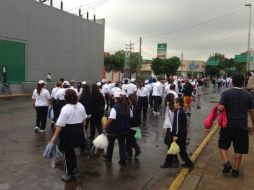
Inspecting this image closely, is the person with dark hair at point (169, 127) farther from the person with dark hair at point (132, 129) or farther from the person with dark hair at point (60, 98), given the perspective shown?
the person with dark hair at point (60, 98)

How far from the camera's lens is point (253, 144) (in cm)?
1027

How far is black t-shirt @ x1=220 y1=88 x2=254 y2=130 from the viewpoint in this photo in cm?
673

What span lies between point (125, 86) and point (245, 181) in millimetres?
9262

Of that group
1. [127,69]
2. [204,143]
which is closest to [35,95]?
[204,143]

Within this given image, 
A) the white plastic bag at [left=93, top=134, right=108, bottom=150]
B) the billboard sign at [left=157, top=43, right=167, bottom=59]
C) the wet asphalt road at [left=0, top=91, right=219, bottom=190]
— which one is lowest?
the wet asphalt road at [left=0, top=91, right=219, bottom=190]

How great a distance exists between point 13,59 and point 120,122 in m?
23.9

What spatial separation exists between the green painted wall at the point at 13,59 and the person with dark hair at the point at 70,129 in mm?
23557

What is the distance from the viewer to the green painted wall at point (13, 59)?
28.6 m

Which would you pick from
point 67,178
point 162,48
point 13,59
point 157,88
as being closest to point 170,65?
point 162,48

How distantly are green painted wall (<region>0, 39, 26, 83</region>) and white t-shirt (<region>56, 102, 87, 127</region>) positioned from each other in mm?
23563

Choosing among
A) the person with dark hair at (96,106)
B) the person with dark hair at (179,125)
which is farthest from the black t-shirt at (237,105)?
the person with dark hair at (96,106)

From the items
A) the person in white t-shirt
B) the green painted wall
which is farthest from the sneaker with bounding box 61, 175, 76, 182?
the green painted wall

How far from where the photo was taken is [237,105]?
22.1 feet

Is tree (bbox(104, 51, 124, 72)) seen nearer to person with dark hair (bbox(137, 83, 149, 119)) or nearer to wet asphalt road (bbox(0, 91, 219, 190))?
person with dark hair (bbox(137, 83, 149, 119))
